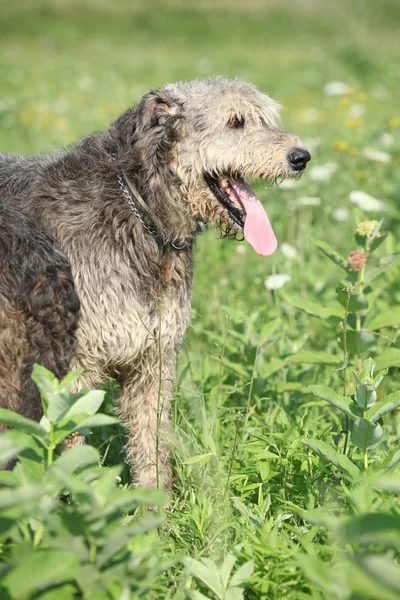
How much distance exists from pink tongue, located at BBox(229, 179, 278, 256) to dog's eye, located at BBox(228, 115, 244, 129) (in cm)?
27

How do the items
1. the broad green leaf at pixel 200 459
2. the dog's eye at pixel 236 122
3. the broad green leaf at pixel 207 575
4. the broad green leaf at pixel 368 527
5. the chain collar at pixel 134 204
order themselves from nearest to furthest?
the broad green leaf at pixel 368 527, the broad green leaf at pixel 207 575, the broad green leaf at pixel 200 459, the chain collar at pixel 134 204, the dog's eye at pixel 236 122

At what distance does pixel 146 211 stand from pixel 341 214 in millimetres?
3596

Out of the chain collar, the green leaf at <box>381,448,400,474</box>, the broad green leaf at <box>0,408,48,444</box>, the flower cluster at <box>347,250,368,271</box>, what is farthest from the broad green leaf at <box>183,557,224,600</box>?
the flower cluster at <box>347,250,368,271</box>

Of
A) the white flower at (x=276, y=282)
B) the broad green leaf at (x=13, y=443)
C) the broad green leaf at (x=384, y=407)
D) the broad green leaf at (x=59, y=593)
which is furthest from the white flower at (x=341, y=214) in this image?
the broad green leaf at (x=59, y=593)

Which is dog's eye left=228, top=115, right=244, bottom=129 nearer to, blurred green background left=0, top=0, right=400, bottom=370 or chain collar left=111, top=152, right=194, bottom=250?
chain collar left=111, top=152, right=194, bottom=250

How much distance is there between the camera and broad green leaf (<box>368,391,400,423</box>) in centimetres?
291

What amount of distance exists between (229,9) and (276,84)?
19.3 meters

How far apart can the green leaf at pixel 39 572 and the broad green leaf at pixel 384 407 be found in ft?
4.39

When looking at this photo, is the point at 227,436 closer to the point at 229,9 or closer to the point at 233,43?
the point at 233,43

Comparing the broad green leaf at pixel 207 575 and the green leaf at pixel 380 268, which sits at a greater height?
the green leaf at pixel 380 268

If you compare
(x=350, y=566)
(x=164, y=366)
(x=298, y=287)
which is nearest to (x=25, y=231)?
(x=164, y=366)

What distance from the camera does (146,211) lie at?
361cm

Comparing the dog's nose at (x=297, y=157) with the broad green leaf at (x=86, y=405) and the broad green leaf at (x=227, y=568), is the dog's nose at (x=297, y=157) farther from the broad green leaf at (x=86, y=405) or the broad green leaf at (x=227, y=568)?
the broad green leaf at (x=227, y=568)

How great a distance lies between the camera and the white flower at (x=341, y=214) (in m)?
6.82
